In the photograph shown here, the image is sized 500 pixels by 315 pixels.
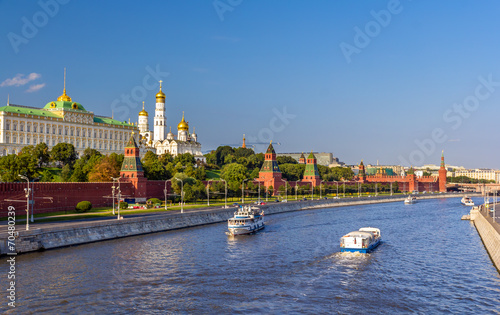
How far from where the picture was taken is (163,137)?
166625mm

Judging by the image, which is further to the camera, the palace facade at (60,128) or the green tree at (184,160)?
the green tree at (184,160)

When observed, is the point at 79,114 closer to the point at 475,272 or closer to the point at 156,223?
the point at 156,223

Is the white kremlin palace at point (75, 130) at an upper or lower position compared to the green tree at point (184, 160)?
upper

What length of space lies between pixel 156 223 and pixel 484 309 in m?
34.1

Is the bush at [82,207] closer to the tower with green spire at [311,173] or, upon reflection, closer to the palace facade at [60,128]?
the palace facade at [60,128]

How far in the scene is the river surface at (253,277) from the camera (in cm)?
2623

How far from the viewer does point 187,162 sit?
12606cm

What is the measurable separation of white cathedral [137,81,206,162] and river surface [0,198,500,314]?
109 m

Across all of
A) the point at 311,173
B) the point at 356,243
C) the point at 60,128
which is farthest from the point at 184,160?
the point at 356,243

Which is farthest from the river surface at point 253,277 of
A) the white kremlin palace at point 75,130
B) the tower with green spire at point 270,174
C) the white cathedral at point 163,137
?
the white cathedral at point 163,137

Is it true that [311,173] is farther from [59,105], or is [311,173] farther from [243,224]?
[243,224]

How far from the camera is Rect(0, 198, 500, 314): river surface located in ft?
86.1

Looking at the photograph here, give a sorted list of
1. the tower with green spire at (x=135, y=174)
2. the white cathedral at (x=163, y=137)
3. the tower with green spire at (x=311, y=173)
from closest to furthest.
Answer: the tower with green spire at (x=135, y=174) < the tower with green spire at (x=311, y=173) < the white cathedral at (x=163, y=137)

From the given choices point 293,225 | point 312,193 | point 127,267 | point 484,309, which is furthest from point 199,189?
point 484,309
